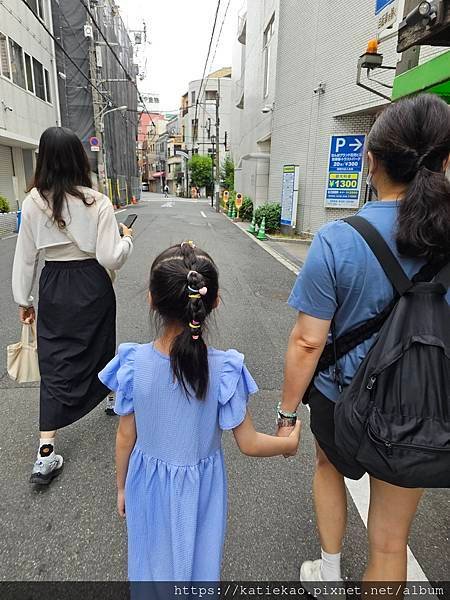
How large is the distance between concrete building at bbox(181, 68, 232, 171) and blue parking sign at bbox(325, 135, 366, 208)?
45587 mm

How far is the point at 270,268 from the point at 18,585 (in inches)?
299

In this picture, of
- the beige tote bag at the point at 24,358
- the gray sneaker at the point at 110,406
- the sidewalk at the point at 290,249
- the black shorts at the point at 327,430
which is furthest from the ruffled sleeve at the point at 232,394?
the sidewalk at the point at 290,249

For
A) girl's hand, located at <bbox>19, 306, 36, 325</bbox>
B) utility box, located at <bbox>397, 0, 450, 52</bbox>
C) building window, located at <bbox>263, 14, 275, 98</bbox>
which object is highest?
building window, located at <bbox>263, 14, 275, 98</bbox>

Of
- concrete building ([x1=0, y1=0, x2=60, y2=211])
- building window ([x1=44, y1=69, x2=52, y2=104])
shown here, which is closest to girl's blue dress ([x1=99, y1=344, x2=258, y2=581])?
concrete building ([x1=0, y1=0, x2=60, y2=211])

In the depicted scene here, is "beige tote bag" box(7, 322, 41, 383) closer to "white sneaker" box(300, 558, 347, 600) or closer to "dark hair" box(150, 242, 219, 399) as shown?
"dark hair" box(150, 242, 219, 399)

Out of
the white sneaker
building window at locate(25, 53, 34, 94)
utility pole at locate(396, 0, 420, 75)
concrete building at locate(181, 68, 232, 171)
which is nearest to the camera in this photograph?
the white sneaker

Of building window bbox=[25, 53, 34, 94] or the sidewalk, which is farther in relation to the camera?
building window bbox=[25, 53, 34, 94]

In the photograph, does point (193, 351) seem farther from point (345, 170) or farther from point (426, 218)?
point (345, 170)

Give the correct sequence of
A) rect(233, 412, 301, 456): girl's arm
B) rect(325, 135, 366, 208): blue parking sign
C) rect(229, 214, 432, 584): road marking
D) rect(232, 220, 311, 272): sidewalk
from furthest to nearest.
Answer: rect(325, 135, 366, 208): blue parking sign < rect(232, 220, 311, 272): sidewalk < rect(229, 214, 432, 584): road marking < rect(233, 412, 301, 456): girl's arm

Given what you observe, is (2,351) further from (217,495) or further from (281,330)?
(217,495)

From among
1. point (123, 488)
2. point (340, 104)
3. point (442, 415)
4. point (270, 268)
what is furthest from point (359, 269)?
point (340, 104)

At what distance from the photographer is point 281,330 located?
5.06m

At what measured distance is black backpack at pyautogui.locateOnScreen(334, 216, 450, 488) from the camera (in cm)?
115

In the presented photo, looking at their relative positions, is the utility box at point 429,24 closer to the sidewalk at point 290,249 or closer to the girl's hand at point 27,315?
the girl's hand at point 27,315
